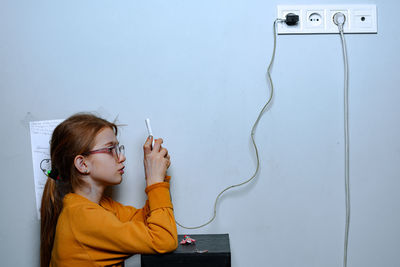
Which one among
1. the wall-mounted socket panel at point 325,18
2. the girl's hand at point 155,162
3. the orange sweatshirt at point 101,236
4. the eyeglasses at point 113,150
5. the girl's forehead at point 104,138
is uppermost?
the wall-mounted socket panel at point 325,18

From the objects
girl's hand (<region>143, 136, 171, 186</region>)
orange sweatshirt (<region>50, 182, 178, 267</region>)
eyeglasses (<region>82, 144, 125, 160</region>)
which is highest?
eyeglasses (<region>82, 144, 125, 160</region>)

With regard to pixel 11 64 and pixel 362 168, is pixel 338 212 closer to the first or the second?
pixel 362 168

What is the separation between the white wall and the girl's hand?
0.10 m

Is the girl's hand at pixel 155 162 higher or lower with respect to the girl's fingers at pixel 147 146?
lower

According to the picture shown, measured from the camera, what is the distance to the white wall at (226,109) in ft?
3.90

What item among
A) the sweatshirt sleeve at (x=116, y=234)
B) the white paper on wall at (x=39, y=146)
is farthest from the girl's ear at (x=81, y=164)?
the white paper on wall at (x=39, y=146)

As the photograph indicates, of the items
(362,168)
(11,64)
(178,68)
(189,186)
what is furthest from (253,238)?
(11,64)

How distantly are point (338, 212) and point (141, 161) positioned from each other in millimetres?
699

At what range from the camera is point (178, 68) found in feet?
3.91

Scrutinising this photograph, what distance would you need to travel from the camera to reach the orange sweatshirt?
961mm

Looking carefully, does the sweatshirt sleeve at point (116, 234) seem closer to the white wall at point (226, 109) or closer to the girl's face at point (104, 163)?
the girl's face at point (104, 163)

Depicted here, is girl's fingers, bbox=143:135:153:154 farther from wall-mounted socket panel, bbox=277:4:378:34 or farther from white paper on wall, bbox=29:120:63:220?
wall-mounted socket panel, bbox=277:4:378:34

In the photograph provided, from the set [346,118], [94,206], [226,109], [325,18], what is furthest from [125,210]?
[325,18]

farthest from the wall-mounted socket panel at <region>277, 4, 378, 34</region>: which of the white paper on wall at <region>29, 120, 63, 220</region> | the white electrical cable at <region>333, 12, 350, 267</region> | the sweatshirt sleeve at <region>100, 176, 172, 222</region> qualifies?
the white paper on wall at <region>29, 120, 63, 220</region>
